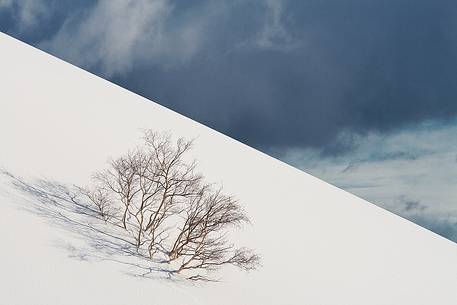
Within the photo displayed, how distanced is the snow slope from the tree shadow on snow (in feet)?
0.12

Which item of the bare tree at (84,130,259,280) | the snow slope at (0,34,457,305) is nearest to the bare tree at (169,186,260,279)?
the bare tree at (84,130,259,280)

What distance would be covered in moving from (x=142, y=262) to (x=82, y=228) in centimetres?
148

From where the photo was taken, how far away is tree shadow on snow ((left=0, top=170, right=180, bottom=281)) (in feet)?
28.1

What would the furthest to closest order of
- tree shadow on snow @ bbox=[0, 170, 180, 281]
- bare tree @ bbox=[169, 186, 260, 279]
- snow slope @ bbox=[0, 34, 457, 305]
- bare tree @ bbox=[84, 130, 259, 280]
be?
1. bare tree @ bbox=[84, 130, 259, 280]
2. bare tree @ bbox=[169, 186, 260, 279]
3. tree shadow on snow @ bbox=[0, 170, 180, 281]
4. snow slope @ bbox=[0, 34, 457, 305]

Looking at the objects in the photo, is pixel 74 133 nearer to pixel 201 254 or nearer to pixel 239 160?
pixel 201 254

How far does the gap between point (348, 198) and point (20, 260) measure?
16627mm

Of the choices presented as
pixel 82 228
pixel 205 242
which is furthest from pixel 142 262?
pixel 205 242

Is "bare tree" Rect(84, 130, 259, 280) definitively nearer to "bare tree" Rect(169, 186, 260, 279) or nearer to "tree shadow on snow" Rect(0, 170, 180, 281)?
"bare tree" Rect(169, 186, 260, 279)

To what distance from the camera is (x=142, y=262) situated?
9.12 meters

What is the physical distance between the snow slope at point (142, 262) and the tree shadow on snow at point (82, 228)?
4 centimetres

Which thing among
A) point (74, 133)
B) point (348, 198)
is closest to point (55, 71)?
point (74, 133)

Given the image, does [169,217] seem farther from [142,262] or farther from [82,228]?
[82,228]

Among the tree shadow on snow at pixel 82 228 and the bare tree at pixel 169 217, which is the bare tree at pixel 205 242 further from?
the tree shadow on snow at pixel 82 228

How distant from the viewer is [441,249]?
749 inches
